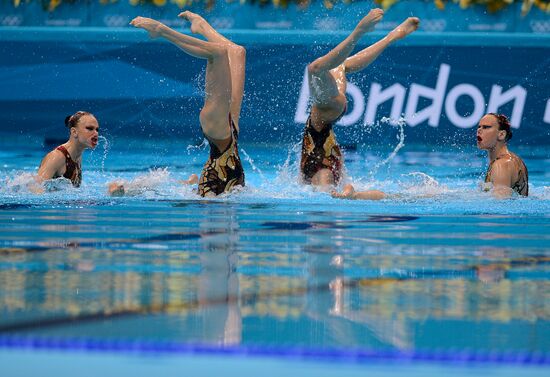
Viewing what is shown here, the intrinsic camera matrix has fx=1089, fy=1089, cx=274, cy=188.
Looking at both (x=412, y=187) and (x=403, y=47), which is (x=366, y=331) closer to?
(x=412, y=187)

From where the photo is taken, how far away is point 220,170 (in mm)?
6414

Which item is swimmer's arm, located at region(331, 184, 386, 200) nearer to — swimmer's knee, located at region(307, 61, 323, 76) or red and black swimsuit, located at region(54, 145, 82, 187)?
swimmer's knee, located at region(307, 61, 323, 76)

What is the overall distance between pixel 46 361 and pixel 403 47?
8534 millimetres

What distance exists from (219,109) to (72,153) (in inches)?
43.3

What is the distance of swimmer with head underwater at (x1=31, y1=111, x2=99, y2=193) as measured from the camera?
21.5 ft

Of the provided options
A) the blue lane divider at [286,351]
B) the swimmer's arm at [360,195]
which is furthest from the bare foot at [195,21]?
the blue lane divider at [286,351]

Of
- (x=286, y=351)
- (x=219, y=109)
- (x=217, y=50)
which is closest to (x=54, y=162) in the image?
(x=219, y=109)

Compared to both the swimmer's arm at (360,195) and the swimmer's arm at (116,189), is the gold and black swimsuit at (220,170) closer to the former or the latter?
the swimmer's arm at (116,189)

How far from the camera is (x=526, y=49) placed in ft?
33.8

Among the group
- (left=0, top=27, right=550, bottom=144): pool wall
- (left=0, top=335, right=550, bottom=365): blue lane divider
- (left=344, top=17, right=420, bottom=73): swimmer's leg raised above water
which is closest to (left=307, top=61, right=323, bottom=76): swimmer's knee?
(left=344, top=17, right=420, bottom=73): swimmer's leg raised above water

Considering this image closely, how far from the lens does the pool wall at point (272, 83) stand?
10.3 meters

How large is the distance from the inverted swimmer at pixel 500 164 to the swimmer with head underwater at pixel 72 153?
2.35 m

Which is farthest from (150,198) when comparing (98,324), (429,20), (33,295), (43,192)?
(429,20)

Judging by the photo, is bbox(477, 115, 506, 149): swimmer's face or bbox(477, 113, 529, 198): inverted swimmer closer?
bbox(477, 113, 529, 198): inverted swimmer
